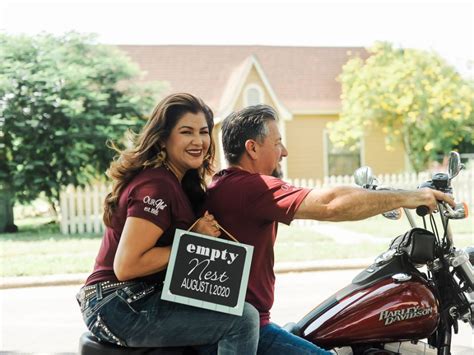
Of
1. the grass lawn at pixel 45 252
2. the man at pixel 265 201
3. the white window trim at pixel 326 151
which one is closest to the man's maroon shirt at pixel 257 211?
the man at pixel 265 201

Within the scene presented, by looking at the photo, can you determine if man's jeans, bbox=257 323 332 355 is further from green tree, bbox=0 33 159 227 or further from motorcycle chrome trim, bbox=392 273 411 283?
green tree, bbox=0 33 159 227

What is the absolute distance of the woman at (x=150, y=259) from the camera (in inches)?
93.6

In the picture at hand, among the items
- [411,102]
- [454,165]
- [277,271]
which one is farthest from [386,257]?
[411,102]

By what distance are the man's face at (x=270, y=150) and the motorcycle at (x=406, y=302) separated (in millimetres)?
598

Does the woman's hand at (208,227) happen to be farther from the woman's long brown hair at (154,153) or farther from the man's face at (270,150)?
the man's face at (270,150)

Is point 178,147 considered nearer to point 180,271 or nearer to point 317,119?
point 180,271

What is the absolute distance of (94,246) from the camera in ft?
42.6

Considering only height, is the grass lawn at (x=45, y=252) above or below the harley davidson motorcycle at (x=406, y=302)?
above

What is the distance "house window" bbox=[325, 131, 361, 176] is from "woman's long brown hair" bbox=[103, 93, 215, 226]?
24.8 m

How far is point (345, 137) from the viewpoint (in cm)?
2586

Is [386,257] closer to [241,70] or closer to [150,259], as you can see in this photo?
[150,259]

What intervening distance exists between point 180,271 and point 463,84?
24896 mm

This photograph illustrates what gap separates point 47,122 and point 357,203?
15.7m

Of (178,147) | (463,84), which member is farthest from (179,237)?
(463,84)
